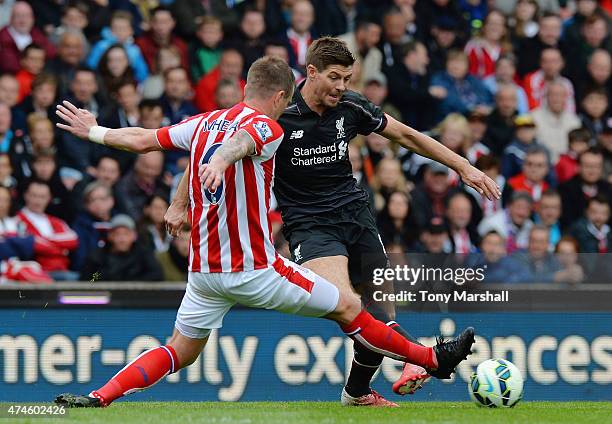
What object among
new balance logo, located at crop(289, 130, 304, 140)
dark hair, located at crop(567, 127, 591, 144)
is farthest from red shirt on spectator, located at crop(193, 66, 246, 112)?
new balance logo, located at crop(289, 130, 304, 140)

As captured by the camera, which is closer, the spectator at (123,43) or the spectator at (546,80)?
the spectator at (123,43)

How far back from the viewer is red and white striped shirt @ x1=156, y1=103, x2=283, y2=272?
283 inches

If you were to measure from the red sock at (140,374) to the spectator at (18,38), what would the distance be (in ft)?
19.5

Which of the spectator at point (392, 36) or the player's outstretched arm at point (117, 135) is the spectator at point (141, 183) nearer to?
the spectator at point (392, 36)

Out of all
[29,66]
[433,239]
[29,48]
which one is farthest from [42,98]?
[433,239]

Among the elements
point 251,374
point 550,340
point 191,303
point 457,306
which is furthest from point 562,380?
point 191,303

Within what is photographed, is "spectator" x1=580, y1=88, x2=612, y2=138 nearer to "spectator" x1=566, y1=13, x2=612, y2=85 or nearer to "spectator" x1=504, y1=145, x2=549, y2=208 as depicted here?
"spectator" x1=566, y1=13, x2=612, y2=85

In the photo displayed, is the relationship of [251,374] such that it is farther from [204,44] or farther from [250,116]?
[204,44]

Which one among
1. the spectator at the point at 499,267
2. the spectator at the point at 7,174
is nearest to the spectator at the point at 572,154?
the spectator at the point at 499,267

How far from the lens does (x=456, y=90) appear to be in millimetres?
14273

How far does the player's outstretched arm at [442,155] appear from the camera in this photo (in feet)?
26.4

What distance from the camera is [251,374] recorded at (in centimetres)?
998

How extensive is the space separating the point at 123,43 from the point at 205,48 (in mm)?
942

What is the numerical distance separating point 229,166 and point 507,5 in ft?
31.3
